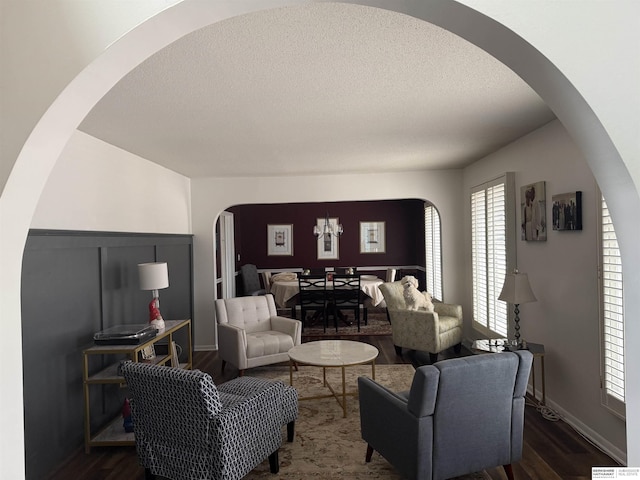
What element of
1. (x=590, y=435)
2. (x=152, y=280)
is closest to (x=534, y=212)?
(x=590, y=435)

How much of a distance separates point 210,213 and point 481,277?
3.90m

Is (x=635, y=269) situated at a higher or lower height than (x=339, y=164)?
lower

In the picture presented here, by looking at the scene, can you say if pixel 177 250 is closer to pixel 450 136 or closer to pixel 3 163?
pixel 450 136

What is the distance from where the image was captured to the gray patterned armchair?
250 cm

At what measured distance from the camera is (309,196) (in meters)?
6.38

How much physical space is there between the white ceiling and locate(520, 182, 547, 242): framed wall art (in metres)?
0.58

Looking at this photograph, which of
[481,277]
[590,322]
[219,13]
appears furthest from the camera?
[481,277]

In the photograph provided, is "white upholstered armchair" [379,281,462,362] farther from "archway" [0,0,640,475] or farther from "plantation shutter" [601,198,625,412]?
"archway" [0,0,640,475]

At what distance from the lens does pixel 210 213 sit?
6.42 m

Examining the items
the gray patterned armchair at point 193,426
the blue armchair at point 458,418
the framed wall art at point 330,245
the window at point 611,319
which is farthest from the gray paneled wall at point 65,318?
the framed wall art at point 330,245

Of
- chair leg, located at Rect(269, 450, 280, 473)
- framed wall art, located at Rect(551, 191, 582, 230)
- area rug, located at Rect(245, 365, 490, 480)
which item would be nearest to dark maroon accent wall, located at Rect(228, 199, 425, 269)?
area rug, located at Rect(245, 365, 490, 480)

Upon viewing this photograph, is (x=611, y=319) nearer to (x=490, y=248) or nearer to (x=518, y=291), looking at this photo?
(x=518, y=291)

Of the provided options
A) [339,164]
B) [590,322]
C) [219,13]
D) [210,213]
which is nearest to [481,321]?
[590,322]

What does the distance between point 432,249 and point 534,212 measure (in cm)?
439
